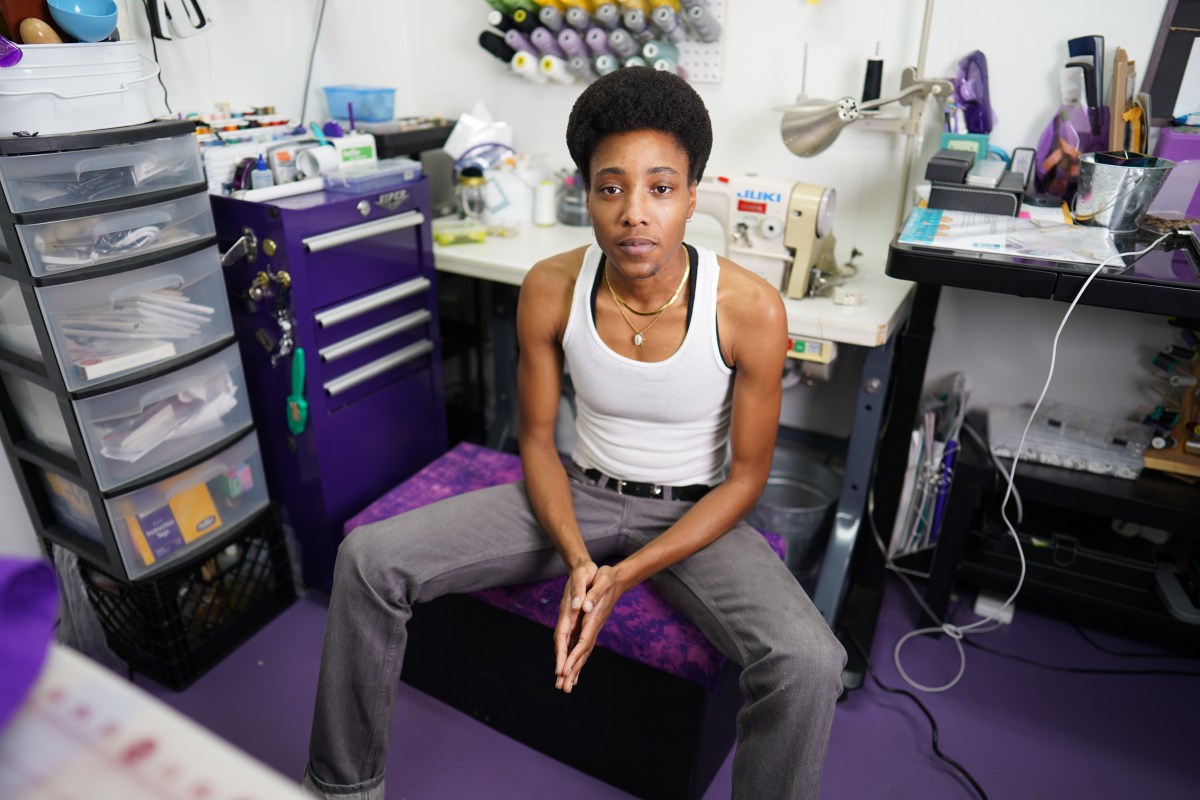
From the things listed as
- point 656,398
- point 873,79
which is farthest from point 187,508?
point 873,79

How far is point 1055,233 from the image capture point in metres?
1.49

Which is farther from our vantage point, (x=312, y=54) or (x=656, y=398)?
(x=312, y=54)

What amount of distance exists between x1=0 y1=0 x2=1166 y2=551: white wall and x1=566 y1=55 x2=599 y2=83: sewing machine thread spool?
2.4 inches

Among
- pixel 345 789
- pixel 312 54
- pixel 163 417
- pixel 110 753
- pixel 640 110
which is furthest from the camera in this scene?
pixel 312 54

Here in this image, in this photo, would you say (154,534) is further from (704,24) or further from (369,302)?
(704,24)

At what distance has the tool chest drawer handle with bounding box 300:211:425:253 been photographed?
1638 millimetres

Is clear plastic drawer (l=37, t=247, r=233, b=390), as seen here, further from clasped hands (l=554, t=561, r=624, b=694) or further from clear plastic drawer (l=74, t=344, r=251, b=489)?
clasped hands (l=554, t=561, r=624, b=694)

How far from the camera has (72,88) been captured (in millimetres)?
1324

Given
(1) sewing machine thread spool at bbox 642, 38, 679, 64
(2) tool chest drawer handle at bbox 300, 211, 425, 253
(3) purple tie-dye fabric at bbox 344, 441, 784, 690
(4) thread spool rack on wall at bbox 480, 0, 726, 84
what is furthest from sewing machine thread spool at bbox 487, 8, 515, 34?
(3) purple tie-dye fabric at bbox 344, 441, 784, 690

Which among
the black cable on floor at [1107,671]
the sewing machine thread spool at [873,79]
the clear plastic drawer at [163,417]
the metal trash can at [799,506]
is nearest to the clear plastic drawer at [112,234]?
the clear plastic drawer at [163,417]

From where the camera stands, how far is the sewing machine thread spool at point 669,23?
2020mm

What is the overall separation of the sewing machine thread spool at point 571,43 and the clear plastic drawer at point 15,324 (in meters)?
1.39

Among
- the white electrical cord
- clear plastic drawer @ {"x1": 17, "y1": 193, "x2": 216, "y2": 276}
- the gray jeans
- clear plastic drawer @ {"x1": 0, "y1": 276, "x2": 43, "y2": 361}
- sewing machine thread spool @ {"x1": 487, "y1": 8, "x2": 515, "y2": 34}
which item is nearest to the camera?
the gray jeans

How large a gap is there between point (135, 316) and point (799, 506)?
1.61 m
